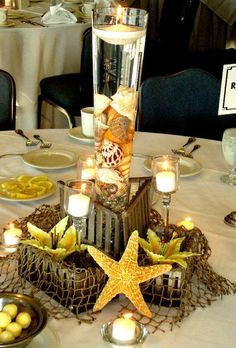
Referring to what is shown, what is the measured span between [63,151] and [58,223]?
23.7 inches

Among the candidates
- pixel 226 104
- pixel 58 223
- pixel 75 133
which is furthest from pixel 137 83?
pixel 75 133

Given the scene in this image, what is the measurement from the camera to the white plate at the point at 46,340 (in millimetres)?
933

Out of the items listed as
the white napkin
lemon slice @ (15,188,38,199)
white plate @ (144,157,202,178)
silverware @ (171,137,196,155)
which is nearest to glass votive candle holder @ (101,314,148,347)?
lemon slice @ (15,188,38,199)

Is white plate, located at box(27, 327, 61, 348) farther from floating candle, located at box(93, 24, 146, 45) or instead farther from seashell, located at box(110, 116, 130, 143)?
floating candle, located at box(93, 24, 146, 45)

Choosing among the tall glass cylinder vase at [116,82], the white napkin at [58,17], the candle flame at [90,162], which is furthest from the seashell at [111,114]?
the white napkin at [58,17]

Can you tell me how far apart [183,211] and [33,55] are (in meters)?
2.03

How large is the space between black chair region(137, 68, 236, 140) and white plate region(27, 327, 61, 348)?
4.12 ft

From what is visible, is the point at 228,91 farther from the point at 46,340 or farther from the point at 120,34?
the point at 46,340

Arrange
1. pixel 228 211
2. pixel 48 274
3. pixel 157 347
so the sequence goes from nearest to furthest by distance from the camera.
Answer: pixel 157 347 < pixel 48 274 < pixel 228 211

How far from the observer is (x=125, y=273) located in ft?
3.30

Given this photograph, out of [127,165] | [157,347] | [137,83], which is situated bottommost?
[157,347]

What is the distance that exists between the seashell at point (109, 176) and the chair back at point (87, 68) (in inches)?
78.5

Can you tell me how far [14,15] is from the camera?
136 inches

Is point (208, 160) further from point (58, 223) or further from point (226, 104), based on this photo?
point (58, 223)
